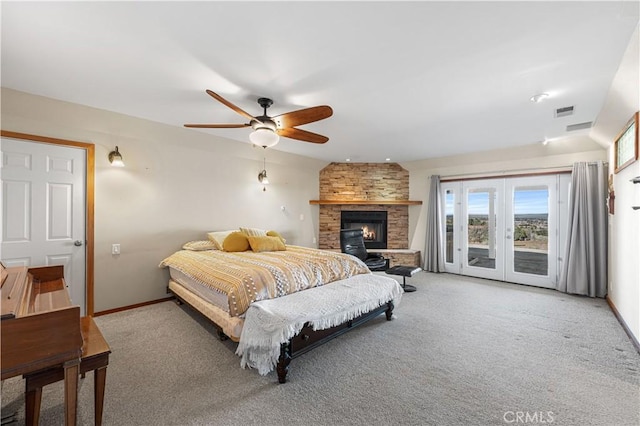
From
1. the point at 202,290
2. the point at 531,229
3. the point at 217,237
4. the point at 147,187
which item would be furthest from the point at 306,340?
the point at 531,229

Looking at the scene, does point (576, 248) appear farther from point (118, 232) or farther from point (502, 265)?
point (118, 232)

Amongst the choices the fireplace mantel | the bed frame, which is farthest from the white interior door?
the fireplace mantel

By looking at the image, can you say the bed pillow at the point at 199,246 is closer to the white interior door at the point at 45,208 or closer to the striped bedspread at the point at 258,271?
the striped bedspread at the point at 258,271

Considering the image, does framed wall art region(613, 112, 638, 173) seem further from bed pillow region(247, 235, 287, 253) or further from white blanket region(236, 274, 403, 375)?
bed pillow region(247, 235, 287, 253)

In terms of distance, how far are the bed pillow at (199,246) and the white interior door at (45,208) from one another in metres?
1.18

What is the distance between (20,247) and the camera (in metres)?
3.01

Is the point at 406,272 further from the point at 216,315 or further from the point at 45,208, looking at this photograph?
the point at 45,208

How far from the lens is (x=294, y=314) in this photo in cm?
228

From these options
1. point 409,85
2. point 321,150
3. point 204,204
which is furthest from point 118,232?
point 409,85

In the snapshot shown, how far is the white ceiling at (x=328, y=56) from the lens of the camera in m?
1.74

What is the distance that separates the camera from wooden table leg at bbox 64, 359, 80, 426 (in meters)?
1.34

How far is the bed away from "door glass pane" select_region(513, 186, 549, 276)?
335cm

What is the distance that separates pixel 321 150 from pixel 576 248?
4.52 m

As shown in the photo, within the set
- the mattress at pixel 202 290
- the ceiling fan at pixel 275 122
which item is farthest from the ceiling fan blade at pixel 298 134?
the mattress at pixel 202 290
